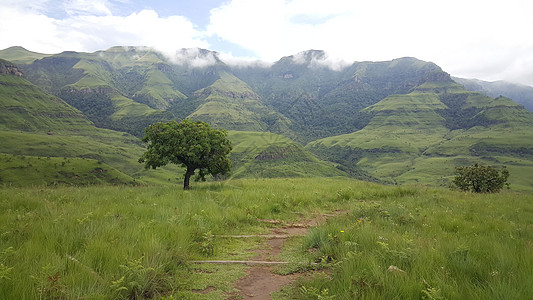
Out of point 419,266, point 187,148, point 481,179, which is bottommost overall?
point 481,179

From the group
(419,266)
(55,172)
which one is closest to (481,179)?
(419,266)

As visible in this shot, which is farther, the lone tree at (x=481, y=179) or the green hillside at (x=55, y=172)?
the green hillside at (x=55, y=172)

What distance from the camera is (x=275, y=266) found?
611 cm

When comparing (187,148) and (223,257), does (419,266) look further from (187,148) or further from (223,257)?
(187,148)

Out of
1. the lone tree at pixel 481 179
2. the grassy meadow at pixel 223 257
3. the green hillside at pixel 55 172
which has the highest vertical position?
the grassy meadow at pixel 223 257

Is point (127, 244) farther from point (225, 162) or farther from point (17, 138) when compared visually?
point (17, 138)

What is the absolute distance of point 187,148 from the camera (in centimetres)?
2255

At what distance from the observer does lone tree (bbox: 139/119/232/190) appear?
883 inches

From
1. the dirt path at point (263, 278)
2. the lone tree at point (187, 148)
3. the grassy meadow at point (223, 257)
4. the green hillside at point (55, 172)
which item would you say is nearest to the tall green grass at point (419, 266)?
the grassy meadow at point (223, 257)

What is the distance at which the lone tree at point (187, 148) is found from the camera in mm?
22422

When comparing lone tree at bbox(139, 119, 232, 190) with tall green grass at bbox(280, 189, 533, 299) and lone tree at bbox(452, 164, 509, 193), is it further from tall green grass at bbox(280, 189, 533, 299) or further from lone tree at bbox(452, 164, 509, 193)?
lone tree at bbox(452, 164, 509, 193)

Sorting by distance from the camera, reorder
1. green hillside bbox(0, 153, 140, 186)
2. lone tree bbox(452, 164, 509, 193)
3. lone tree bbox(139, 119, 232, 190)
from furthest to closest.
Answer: green hillside bbox(0, 153, 140, 186)
lone tree bbox(452, 164, 509, 193)
lone tree bbox(139, 119, 232, 190)

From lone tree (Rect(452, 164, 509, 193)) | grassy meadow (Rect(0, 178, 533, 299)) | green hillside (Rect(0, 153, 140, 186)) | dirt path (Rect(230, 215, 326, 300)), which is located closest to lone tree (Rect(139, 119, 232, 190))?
grassy meadow (Rect(0, 178, 533, 299))

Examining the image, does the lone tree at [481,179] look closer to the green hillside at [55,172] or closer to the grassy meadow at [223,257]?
the grassy meadow at [223,257]
